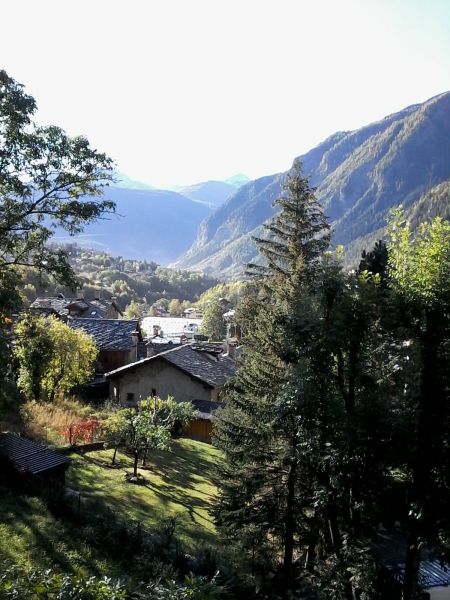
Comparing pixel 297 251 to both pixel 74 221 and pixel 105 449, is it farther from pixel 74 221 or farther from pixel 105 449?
pixel 105 449

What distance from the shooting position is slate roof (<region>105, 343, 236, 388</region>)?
117ft

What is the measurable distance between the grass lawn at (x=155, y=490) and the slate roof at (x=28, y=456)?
7.30 ft

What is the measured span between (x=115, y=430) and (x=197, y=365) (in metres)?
15.1

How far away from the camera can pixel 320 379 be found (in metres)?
10.2

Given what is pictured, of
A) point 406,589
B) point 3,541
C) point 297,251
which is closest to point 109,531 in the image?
point 3,541

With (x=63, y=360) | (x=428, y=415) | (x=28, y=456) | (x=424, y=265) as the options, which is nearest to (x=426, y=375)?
(x=428, y=415)

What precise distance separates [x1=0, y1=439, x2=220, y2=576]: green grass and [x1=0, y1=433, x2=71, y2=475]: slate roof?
1.03m

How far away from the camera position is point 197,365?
124 ft

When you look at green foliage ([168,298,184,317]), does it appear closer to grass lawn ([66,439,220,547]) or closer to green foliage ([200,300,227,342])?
green foliage ([200,300,227,342])

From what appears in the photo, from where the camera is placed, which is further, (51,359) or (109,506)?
(51,359)

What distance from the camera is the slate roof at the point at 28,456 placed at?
1605 cm

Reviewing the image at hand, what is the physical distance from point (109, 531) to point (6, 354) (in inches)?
231

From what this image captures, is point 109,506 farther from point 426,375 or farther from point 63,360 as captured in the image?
point 63,360

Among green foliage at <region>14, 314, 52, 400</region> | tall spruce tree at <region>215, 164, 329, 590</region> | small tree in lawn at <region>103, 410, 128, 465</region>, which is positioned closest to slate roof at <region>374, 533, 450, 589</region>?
tall spruce tree at <region>215, 164, 329, 590</region>
